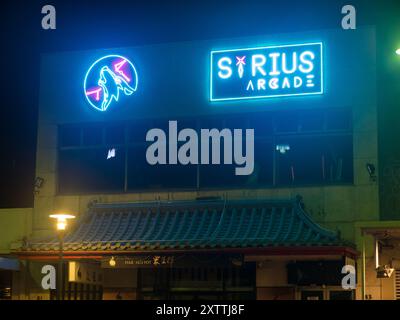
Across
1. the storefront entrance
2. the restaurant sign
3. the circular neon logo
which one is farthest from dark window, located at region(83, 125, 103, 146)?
the restaurant sign

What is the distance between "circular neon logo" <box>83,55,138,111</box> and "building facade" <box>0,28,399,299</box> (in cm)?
4

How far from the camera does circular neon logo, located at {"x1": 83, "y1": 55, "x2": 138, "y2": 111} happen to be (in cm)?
2464

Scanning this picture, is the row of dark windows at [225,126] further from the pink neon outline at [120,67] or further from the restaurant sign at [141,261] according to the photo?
the restaurant sign at [141,261]

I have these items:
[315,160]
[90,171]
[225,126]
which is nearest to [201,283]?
[225,126]

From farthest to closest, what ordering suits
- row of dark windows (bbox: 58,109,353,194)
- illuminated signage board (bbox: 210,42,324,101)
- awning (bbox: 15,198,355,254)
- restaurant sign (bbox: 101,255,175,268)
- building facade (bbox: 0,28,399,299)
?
1. illuminated signage board (bbox: 210,42,324,101)
2. row of dark windows (bbox: 58,109,353,194)
3. building facade (bbox: 0,28,399,299)
4. restaurant sign (bbox: 101,255,175,268)
5. awning (bbox: 15,198,355,254)

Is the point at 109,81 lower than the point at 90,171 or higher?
higher

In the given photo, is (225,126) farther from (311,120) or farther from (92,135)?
(92,135)

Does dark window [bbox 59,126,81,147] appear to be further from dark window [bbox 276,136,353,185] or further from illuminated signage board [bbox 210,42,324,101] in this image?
dark window [bbox 276,136,353,185]

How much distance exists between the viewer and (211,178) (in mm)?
23641

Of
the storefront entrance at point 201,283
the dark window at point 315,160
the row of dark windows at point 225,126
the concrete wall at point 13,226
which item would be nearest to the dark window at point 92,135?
the row of dark windows at point 225,126

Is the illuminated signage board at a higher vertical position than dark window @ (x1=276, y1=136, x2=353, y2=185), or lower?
higher

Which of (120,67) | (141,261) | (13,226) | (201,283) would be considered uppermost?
(120,67)

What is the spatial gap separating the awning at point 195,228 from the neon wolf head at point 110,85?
11.2 feet

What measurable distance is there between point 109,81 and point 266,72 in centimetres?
508
